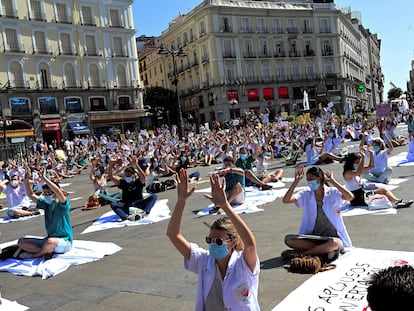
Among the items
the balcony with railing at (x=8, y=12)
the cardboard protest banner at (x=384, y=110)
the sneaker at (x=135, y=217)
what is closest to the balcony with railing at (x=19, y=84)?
the balcony with railing at (x=8, y=12)

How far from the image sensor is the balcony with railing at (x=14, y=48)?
44.7 meters

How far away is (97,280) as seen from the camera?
6.21 metres

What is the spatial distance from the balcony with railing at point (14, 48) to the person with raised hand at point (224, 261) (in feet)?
153

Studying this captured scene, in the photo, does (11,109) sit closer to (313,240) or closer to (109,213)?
(109,213)

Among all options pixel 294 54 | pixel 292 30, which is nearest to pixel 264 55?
pixel 294 54

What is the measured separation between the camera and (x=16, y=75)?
149ft

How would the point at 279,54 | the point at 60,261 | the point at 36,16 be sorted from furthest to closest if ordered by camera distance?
the point at 279,54 → the point at 36,16 → the point at 60,261

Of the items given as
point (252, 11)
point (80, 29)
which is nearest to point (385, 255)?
point (80, 29)

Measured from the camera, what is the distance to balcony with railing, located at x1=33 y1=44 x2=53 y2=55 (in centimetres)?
4666

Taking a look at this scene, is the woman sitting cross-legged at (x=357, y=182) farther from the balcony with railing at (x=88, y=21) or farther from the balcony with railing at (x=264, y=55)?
the balcony with railing at (x=264, y=55)

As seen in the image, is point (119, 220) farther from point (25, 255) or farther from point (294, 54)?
point (294, 54)

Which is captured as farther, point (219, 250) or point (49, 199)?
point (49, 199)

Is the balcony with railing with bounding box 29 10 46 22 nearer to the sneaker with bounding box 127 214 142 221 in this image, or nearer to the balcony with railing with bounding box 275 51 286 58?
the balcony with railing with bounding box 275 51 286 58

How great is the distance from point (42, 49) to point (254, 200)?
42477 millimetres
